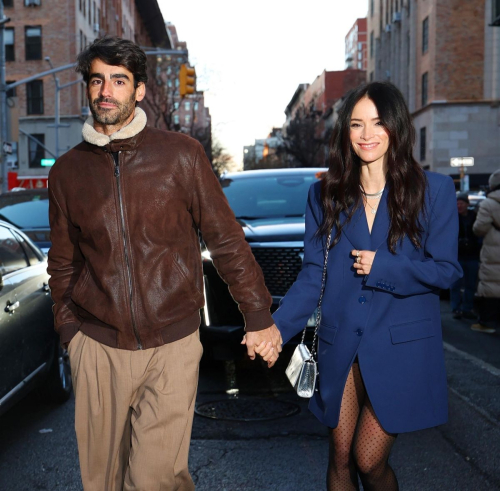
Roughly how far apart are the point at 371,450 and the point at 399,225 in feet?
2.90

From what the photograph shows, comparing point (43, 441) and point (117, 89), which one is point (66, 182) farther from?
point (43, 441)

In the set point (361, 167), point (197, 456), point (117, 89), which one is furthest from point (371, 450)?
point (197, 456)

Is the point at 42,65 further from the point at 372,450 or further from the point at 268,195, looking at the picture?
the point at 372,450

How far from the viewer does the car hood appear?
6.76 metres

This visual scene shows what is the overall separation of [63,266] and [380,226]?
4.30 ft

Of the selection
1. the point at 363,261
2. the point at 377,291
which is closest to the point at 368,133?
the point at 363,261

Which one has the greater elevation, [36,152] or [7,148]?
[36,152]

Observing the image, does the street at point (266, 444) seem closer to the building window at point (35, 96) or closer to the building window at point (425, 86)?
the building window at point (425, 86)

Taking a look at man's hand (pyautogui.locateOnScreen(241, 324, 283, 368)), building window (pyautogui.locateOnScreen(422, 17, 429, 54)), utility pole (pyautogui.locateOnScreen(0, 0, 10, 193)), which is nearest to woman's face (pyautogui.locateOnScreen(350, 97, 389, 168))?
man's hand (pyautogui.locateOnScreen(241, 324, 283, 368))

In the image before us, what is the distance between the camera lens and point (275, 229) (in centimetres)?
700

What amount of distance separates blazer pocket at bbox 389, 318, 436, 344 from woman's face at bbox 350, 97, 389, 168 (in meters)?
0.68

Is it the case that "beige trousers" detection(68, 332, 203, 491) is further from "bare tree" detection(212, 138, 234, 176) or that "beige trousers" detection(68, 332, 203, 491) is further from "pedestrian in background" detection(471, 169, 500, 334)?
"bare tree" detection(212, 138, 234, 176)

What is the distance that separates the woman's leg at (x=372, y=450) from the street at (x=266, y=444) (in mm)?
1324

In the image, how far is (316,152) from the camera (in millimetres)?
80312
